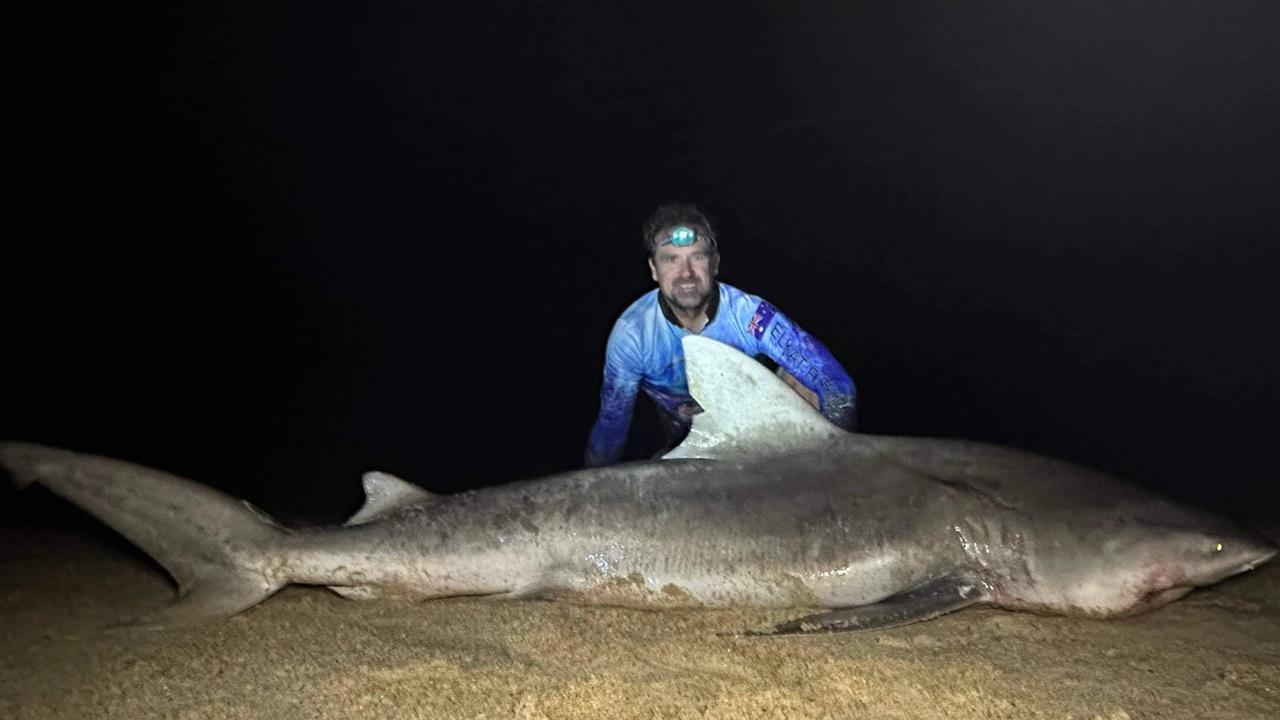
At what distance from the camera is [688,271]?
14.9 feet

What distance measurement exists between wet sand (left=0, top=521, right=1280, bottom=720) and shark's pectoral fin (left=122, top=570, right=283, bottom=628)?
0.05 m

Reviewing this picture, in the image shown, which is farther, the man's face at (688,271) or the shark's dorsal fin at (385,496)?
the man's face at (688,271)

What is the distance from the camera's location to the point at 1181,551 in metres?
3.04

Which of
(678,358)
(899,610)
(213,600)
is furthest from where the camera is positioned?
(678,358)

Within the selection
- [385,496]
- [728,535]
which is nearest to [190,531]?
[385,496]

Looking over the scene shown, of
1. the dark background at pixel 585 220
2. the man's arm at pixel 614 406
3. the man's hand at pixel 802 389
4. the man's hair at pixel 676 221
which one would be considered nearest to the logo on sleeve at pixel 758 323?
the man's hand at pixel 802 389

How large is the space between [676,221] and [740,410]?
55.9 inches

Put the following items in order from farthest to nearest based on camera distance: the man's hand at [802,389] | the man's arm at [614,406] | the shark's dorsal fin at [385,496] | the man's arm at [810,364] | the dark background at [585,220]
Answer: the dark background at [585,220], the man's arm at [614,406], the man's hand at [802,389], the man's arm at [810,364], the shark's dorsal fin at [385,496]

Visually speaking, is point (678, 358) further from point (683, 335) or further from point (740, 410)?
point (740, 410)

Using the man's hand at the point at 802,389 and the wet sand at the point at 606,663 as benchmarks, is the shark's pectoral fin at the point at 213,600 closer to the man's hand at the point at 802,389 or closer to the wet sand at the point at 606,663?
the wet sand at the point at 606,663

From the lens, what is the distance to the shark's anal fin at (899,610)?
2.83 meters

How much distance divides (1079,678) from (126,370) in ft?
37.8

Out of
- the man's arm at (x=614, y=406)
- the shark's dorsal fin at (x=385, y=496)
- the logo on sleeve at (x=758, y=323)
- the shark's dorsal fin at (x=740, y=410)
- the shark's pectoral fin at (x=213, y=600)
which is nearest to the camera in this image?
the shark's pectoral fin at (x=213, y=600)

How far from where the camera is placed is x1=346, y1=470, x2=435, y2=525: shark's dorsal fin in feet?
10.6
